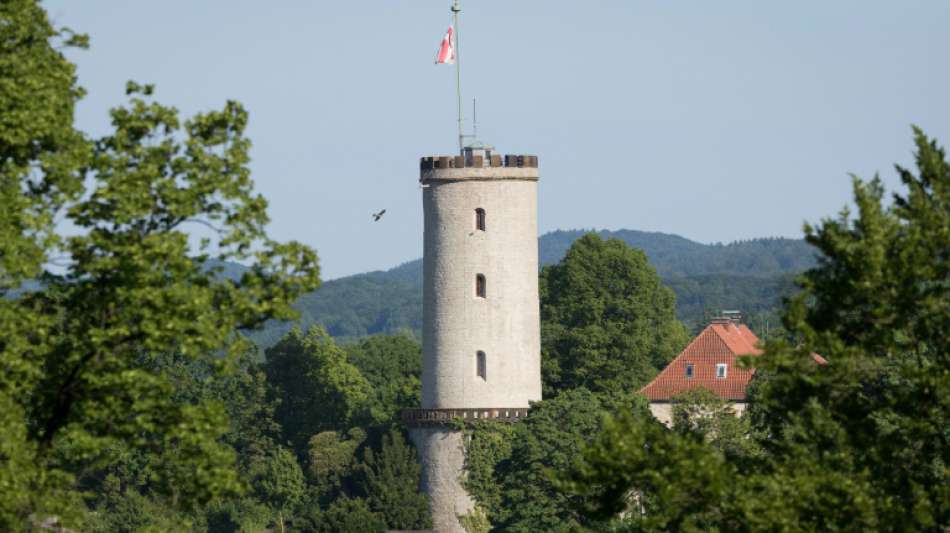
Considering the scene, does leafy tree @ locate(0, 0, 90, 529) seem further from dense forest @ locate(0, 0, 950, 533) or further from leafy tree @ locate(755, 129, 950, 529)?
leafy tree @ locate(755, 129, 950, 529)

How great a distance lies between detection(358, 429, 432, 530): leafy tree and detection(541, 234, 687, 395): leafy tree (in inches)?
279

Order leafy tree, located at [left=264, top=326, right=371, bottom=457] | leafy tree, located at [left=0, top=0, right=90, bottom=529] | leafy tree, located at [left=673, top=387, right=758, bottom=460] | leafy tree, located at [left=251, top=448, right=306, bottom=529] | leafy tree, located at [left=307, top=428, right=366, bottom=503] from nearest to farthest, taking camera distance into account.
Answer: leafy tree, located at [left=0, top=0, right=90, bottom=529]
leafy tree, located at [left=673, top=387, right=758, bottom=460]
leafy tree, located at [left=307, top=428, right=366, bottom=503]
leafy tree, located at [left=251, top=448, right=306, bottom=529]
leafy tree, located at [left=264, top=326, right=371, bottom=457]

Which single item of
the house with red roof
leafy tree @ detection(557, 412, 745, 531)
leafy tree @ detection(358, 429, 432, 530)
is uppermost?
the house with red roof

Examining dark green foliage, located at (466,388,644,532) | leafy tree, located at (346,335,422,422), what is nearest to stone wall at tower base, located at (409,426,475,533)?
dark green foliage, located at (466,388,644,532)

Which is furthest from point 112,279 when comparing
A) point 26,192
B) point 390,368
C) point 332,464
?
point 390,368

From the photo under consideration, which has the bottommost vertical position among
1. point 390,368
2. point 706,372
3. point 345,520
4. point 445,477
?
point 345,520

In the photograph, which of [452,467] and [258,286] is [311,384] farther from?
[258,286]

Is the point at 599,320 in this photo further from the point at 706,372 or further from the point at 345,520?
the point at 345,520

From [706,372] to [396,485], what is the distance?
43.0 ft

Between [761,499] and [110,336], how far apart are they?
8.04 metres

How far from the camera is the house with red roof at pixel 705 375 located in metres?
89.4

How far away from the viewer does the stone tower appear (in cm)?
8462

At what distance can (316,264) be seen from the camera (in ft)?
106

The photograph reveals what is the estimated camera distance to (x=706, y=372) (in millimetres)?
91625
